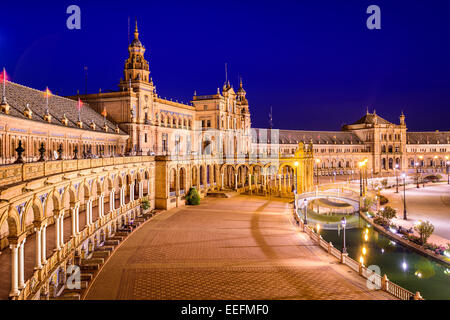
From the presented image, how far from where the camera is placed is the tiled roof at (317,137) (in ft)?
344

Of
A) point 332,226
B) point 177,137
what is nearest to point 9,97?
point 177,137

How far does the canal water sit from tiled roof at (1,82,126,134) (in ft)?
102

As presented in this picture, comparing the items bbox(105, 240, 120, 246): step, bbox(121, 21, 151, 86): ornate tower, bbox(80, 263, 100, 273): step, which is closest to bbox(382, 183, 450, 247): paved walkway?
bbox(105, 240, 120, 246): step

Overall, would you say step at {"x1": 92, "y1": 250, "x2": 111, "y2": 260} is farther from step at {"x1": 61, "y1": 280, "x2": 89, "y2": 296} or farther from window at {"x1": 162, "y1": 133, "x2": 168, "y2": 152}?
window at {"x1": 162, "y1": 133, "x2": 168, "y2": 152}

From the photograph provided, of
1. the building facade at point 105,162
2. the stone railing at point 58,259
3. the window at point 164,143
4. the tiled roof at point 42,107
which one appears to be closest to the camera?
the stone railing at point 58,259

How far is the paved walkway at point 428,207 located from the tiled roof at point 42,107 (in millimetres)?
38483

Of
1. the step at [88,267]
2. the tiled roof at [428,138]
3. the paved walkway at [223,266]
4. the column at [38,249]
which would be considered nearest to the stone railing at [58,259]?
the column at [38,249]

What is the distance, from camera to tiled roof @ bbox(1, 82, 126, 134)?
92.3 feet

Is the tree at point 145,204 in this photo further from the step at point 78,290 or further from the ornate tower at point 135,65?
the step at point 78,290

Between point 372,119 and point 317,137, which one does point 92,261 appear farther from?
point 372,119

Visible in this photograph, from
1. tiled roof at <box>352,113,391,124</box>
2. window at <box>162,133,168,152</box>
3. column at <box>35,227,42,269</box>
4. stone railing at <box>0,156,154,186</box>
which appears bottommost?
column at <box>35,227,42,269</box>

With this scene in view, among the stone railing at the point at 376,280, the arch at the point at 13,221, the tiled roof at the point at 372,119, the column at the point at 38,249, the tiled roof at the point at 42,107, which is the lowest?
the stone railing at the point at 376,280
